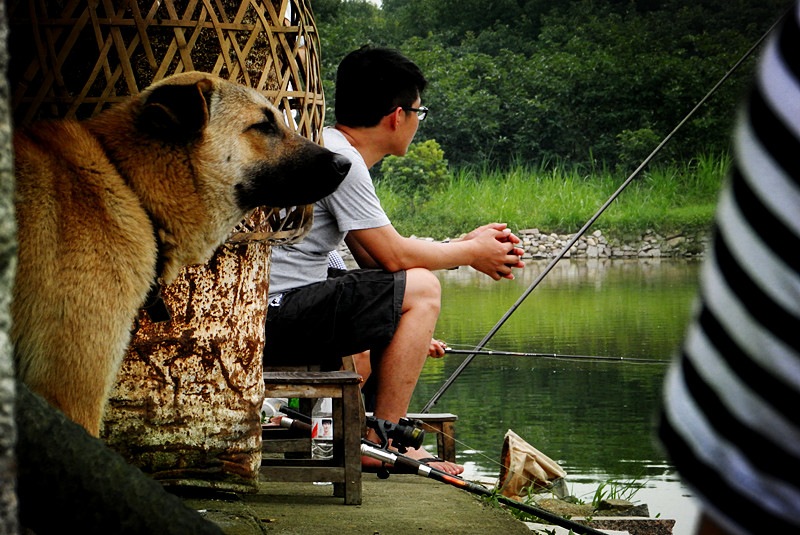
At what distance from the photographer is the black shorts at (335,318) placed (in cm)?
330

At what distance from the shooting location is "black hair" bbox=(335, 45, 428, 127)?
3.87 metres

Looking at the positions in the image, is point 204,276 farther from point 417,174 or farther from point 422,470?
point 417,174

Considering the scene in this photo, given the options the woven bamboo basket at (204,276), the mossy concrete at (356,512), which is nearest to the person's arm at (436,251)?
the woven bamboo basket at (204,276)

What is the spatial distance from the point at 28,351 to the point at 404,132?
2.31 m

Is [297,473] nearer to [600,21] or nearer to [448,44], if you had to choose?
[600,21]

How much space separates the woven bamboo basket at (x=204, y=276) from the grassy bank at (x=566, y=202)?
18.5m

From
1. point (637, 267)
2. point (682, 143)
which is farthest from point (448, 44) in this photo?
point (637, 267)

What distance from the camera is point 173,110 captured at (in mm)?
2268

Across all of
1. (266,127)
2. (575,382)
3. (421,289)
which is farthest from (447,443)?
(575,382)

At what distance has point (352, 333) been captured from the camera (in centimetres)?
335

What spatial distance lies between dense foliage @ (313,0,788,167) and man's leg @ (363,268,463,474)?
23339mm

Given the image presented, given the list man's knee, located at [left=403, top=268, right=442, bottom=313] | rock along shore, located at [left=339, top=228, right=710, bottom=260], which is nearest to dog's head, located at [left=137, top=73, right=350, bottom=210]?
man's knee, located at [left=403, top=268, right=442, bottom=313]

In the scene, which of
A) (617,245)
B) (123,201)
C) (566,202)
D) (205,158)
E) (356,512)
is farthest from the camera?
(566,202)

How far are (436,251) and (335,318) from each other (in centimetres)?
50
